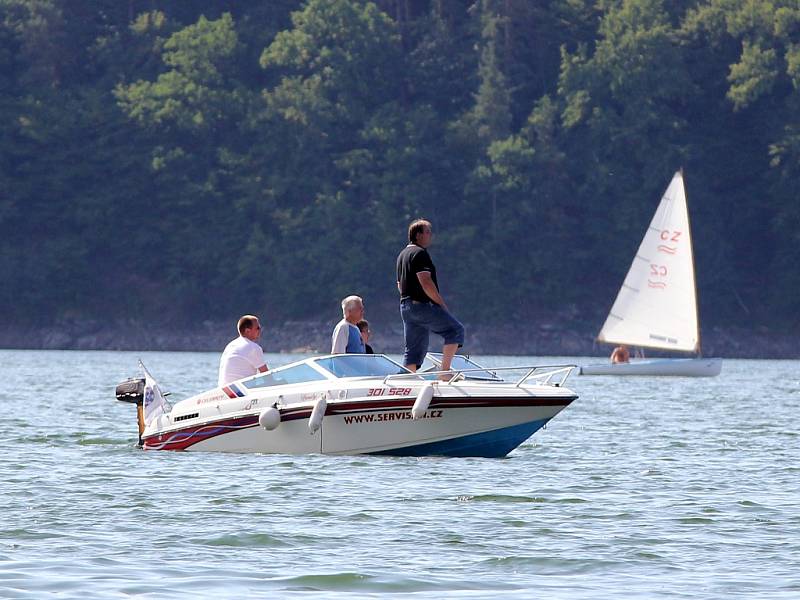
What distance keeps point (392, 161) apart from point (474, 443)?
6908 cm

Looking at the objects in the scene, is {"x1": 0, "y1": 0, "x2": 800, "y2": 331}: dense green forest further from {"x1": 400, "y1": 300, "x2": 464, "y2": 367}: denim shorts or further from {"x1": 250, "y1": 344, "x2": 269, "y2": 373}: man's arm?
{"x1": 400, "y1": 300, "x2": 464, "y2": 367}: denim shorts

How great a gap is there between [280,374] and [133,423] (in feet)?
25.8

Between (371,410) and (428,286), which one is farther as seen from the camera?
(428,286)

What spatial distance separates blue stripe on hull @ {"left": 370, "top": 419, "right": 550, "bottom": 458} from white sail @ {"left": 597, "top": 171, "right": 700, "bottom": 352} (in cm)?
3543

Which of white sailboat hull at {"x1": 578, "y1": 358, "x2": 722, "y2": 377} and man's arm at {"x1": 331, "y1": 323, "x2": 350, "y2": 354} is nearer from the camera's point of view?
man's arm at {"x1": 331, "y1": 323, "x2": 350, "y2": 354}

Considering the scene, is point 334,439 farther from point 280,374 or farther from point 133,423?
point 133,423

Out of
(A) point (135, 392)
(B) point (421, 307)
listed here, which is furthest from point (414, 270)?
(A) point (135, 392)

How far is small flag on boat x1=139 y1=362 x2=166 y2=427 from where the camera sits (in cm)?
2059

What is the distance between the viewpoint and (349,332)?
19766 mm

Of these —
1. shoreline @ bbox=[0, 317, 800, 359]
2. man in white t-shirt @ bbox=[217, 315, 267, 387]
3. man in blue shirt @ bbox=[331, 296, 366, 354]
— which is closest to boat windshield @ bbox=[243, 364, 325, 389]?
man in white t-shirt @ bbox=[217, 315, 267, 387]

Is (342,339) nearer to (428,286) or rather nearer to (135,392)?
(428,286)

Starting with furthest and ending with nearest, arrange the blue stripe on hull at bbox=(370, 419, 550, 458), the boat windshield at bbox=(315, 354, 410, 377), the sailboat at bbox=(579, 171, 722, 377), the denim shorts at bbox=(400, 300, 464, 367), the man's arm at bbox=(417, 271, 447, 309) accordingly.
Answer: the sailboat at bbox=(579, 171, 722, 377) → the denim shorts at bbox=(400, 300, 464, 367) → the man's arm at bbox=(417, 271, 447, 309) → the boat windshield at bbox=(315, 354, 410, 377) → the blue stripe on hull at bbox=(370, 419, 550, 458)

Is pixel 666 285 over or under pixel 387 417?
over

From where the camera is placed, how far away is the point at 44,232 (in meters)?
92.5
